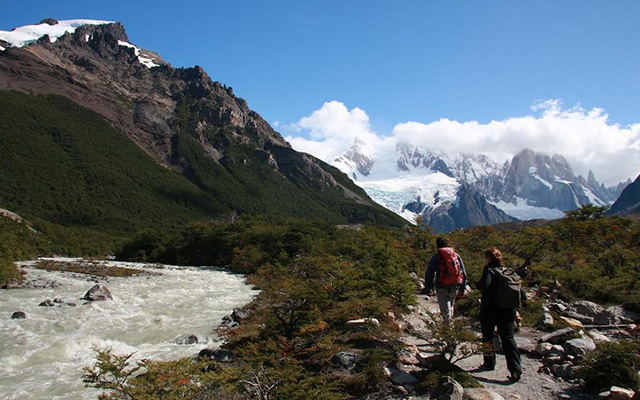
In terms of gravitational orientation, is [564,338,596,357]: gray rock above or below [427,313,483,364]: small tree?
below

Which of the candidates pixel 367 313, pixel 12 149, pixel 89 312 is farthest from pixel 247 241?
pixel 12 149

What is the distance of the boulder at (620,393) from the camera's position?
22.9ft

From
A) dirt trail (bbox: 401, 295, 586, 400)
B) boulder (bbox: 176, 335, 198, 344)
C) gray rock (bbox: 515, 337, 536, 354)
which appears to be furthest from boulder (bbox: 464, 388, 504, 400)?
boulder (bbox: 176, 335, 198, 344)

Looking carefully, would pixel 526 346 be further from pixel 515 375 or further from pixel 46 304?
pixel 46 304

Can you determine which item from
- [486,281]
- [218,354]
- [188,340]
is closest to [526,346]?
[486,281]

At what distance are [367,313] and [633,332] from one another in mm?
7907

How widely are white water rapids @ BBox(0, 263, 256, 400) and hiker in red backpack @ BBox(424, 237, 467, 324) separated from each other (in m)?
9.64

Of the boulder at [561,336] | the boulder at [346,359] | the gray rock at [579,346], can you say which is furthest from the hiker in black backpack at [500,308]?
the boulder at [346,359]

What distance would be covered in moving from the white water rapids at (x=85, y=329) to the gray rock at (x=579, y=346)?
12.1 meters

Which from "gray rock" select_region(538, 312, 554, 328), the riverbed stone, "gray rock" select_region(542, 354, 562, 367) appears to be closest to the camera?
"gray rock" select_region(542, 354, 562, 367)

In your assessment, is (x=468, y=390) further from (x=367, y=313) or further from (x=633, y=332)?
(x=633, y=332)

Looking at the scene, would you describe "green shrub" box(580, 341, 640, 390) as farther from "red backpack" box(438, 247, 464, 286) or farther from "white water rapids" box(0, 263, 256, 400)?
"white water rapids" box(0, 263, 256, 400)

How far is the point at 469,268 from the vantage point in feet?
79.2

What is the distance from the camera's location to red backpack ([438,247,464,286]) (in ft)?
33.6
